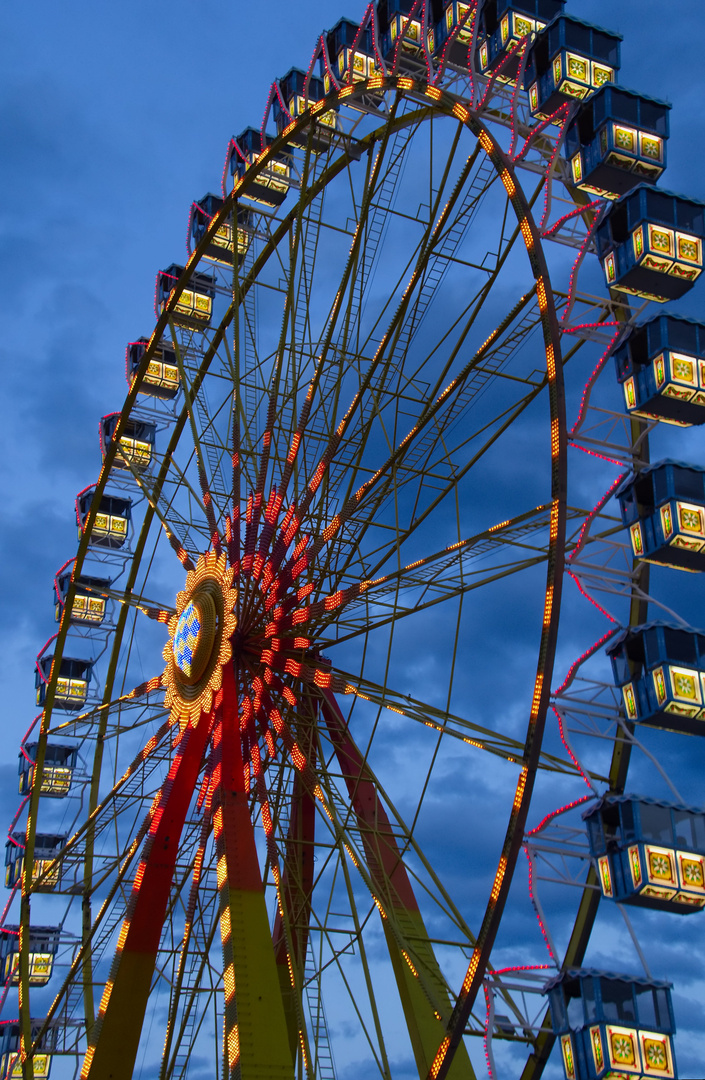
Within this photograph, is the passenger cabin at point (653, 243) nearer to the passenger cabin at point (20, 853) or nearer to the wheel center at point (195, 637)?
the wheel center at point (195, 637)

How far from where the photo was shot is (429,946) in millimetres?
15836

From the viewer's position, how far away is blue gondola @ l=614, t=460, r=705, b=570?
48.0 feet

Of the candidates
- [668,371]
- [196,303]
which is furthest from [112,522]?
[668,371]

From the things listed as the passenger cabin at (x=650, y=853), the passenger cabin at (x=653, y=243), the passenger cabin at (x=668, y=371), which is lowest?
the passenger cabin at (x=650, y=853)

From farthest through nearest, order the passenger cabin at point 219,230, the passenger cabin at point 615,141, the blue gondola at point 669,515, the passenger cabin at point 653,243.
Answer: the passenger cabin at point 219,230 → the passenger cabin at point 615,141 → the passenger cabin at point 653,243 → the blue gondola at point 669,515

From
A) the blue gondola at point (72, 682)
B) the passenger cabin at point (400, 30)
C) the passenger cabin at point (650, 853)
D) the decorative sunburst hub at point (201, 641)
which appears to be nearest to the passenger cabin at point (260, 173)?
the passenger cabin at point (400, 30)

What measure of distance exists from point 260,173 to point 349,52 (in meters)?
3.14

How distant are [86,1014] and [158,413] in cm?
1161

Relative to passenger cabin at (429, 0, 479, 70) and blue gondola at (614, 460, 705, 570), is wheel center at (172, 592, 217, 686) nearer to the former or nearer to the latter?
blue gondola at (614, 460, 705, 570)

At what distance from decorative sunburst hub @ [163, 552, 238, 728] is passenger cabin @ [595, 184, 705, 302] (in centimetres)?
668

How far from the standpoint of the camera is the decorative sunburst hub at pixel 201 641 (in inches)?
708

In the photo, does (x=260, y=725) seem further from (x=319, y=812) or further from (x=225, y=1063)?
(x=225, y=1063)

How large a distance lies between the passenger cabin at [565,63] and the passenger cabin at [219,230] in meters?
8.69

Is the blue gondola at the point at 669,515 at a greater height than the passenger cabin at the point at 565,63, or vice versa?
the passenger cabin at the point at 565,63
